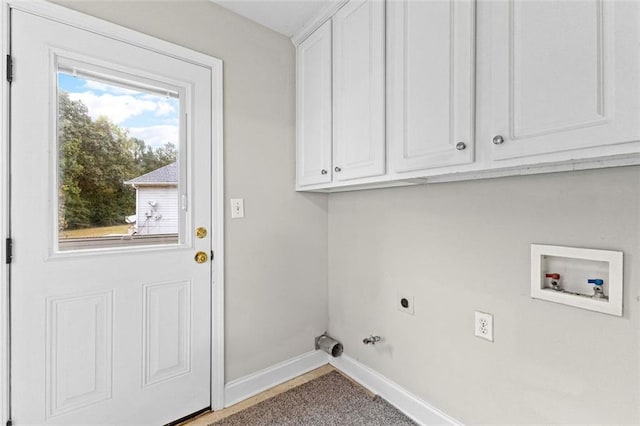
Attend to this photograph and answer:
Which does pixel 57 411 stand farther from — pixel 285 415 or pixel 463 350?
pixel 463 350

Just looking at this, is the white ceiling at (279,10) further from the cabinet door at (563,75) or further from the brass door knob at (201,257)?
the brass door knob at (201,257)

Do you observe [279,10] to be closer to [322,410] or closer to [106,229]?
[106,229]

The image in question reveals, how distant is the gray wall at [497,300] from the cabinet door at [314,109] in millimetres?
346

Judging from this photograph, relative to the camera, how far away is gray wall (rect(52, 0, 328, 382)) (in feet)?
5.51

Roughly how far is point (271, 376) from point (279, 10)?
2185 millimetres

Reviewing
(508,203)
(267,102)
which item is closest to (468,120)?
(508,203)

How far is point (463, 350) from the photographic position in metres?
1.39

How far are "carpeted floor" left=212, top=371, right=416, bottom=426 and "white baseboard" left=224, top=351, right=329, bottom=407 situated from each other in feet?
0.35

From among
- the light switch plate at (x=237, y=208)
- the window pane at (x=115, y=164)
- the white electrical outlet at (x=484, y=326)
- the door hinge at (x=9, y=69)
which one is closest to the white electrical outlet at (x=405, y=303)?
the white electrical outlet at (x=484, y=326)

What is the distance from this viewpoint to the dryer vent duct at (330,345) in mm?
1989

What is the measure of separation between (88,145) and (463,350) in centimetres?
197

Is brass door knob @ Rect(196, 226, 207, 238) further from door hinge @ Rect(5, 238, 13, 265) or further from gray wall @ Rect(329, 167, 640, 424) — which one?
gray wall @ Rect(329, 167, 640, 424)

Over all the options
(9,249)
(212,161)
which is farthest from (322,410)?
(9,249)

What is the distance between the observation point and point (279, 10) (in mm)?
1678
